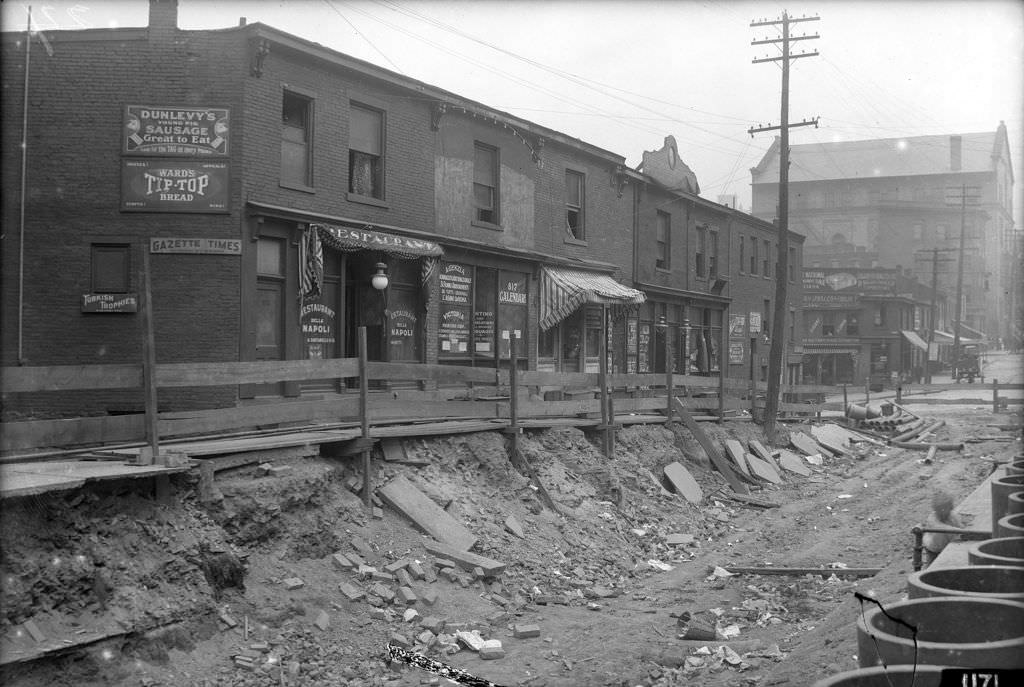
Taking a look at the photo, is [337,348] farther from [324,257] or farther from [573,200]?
[573,200]

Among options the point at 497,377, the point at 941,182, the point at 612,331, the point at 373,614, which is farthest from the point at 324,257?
the point at 941,182

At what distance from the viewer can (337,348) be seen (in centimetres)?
1831

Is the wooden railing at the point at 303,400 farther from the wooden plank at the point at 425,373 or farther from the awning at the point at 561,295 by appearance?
the awning at the point at 561,295

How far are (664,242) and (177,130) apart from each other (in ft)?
63.7

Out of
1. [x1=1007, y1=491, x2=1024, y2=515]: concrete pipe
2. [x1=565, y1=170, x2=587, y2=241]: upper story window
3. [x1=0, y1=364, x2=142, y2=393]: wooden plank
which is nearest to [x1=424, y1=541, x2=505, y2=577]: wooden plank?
[x1=0, y1=364, x2=142, y2=393]: wooden plank

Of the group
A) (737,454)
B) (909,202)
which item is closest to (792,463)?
(737,454)

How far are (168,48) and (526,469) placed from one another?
32.0 feet

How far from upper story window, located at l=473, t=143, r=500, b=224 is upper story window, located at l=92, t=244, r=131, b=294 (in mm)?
8342

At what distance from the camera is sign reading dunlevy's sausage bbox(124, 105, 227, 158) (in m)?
16.2

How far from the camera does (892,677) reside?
4.48m

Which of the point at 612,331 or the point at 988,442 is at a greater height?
the point at 612,331

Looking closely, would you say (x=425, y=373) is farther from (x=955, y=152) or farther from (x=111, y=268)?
(x=955, y=152)

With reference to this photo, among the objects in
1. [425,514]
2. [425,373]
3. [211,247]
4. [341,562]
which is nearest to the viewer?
[341,562]

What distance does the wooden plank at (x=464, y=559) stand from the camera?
36.7ft
